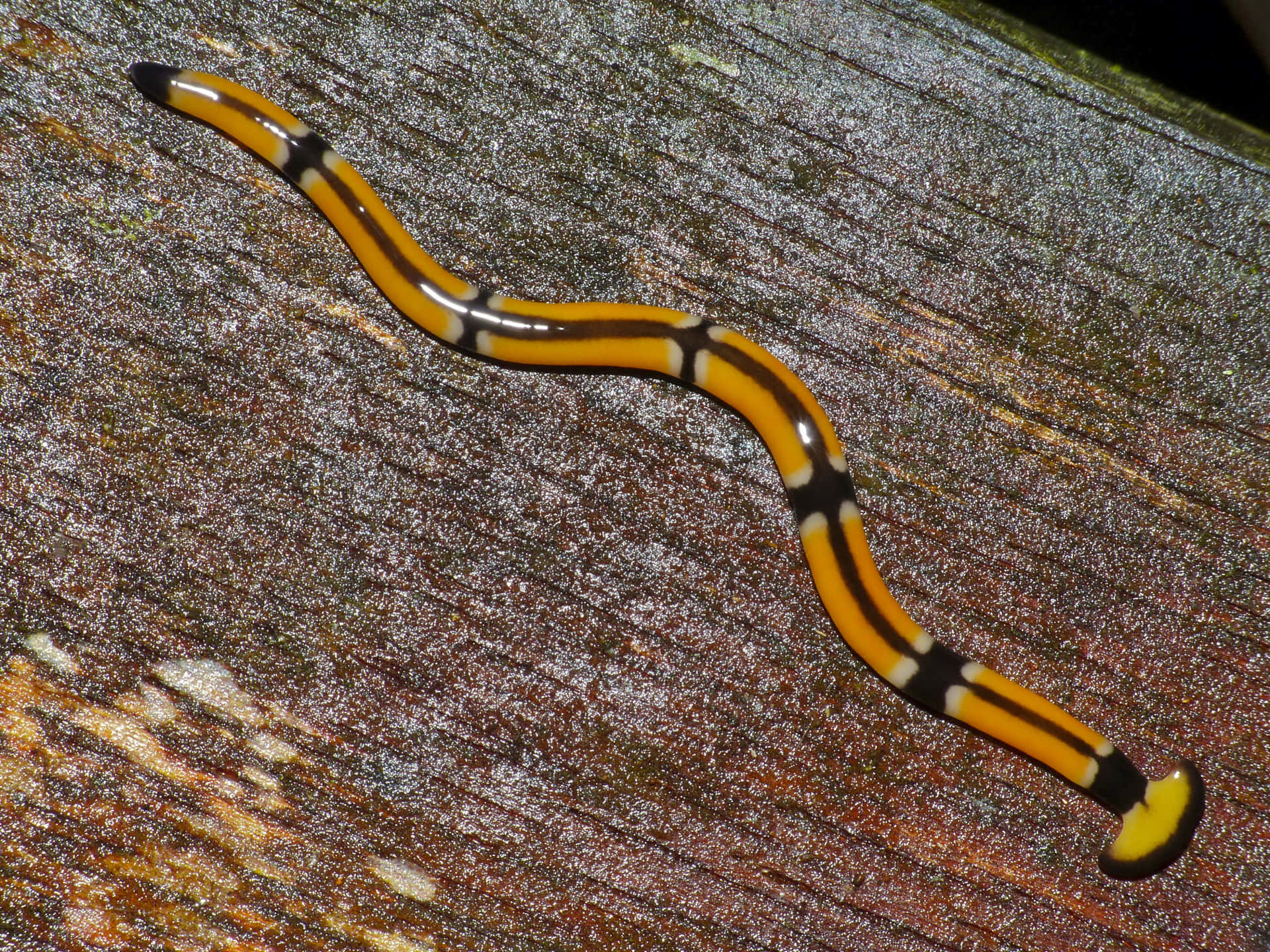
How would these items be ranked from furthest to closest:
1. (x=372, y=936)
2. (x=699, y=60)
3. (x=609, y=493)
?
(x=699, y=60) → (x=609, y=493) → (x=372, y=936)

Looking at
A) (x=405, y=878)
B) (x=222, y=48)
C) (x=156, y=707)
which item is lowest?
(x=405, y=878)

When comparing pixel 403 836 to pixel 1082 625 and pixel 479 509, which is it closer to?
pixel 479 509

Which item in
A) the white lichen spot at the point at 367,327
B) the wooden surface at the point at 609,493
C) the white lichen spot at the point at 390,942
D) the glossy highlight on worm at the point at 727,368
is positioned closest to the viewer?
the white lichen spot at the point at 390,942

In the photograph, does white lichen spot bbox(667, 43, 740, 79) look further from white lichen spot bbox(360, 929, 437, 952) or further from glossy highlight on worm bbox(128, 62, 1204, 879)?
white lichen spot bbox(360, 929, 437, 952)

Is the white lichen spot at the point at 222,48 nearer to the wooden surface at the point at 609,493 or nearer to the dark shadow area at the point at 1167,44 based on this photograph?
the wooden surface at the point at 609,493

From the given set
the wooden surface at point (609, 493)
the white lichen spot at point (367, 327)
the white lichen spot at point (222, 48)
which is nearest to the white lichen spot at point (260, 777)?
the wooden surface at point (609, 493)

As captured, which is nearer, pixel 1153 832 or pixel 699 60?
pixel 1153 832

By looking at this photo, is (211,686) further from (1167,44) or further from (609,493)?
(1167,44)

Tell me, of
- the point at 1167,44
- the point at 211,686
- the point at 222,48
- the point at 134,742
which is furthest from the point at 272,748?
the point at 1167,44
